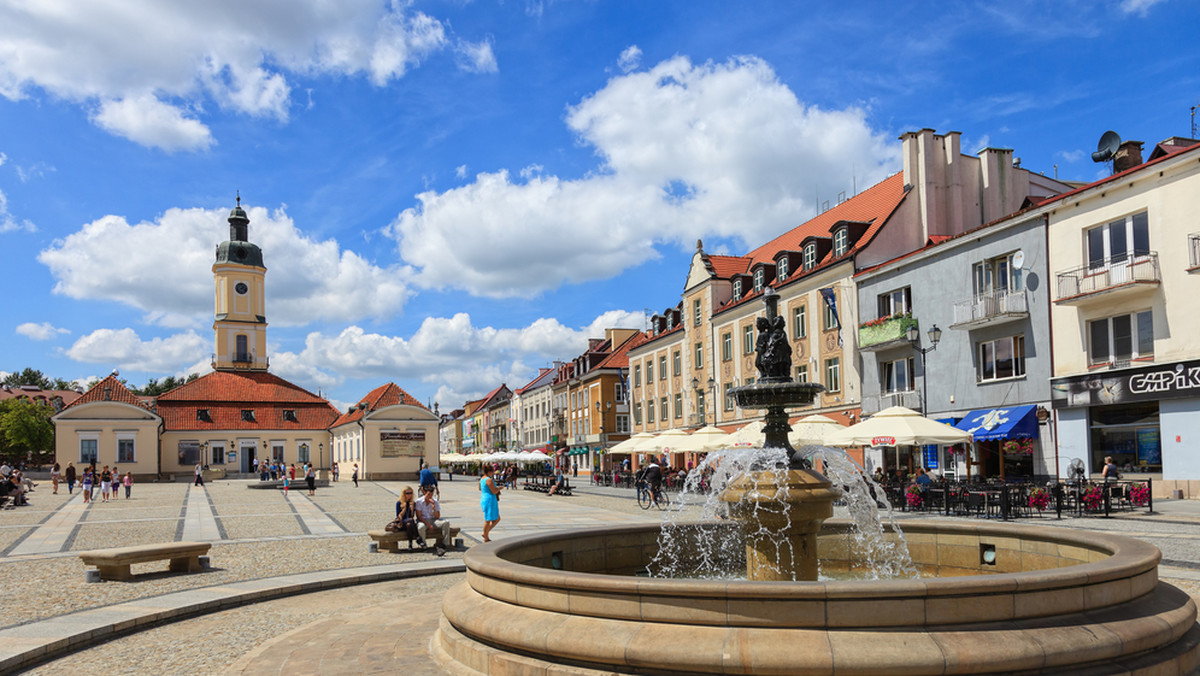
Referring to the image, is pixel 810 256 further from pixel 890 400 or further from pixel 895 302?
pixel 890 400

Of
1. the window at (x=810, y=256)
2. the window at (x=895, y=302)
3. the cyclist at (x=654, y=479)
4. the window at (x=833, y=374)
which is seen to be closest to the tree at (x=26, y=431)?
the window at (x=810, y=256)

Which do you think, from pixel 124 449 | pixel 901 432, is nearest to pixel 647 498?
pixel 901 432

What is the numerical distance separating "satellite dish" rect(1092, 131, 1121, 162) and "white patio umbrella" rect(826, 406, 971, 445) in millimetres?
15548

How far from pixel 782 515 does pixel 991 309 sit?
24550mm

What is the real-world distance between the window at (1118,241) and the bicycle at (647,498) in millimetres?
15513

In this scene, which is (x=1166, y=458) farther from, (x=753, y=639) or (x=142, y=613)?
(x=142, y=613)

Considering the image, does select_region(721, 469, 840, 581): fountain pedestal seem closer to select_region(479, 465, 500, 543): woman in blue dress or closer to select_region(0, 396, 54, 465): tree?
select_region(479, 465, 500, 543): woman in blue dress

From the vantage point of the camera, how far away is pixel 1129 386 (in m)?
25.3

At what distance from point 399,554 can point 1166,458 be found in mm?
21784

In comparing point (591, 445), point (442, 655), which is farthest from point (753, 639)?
point (591, 445)

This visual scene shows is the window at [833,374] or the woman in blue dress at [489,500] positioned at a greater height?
the window at [833,374]

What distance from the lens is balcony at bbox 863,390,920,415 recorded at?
33156 millimetres

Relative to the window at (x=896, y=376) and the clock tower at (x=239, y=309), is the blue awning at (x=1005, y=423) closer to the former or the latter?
the window at (x=896, y=376)

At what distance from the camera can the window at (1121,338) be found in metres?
25.3
